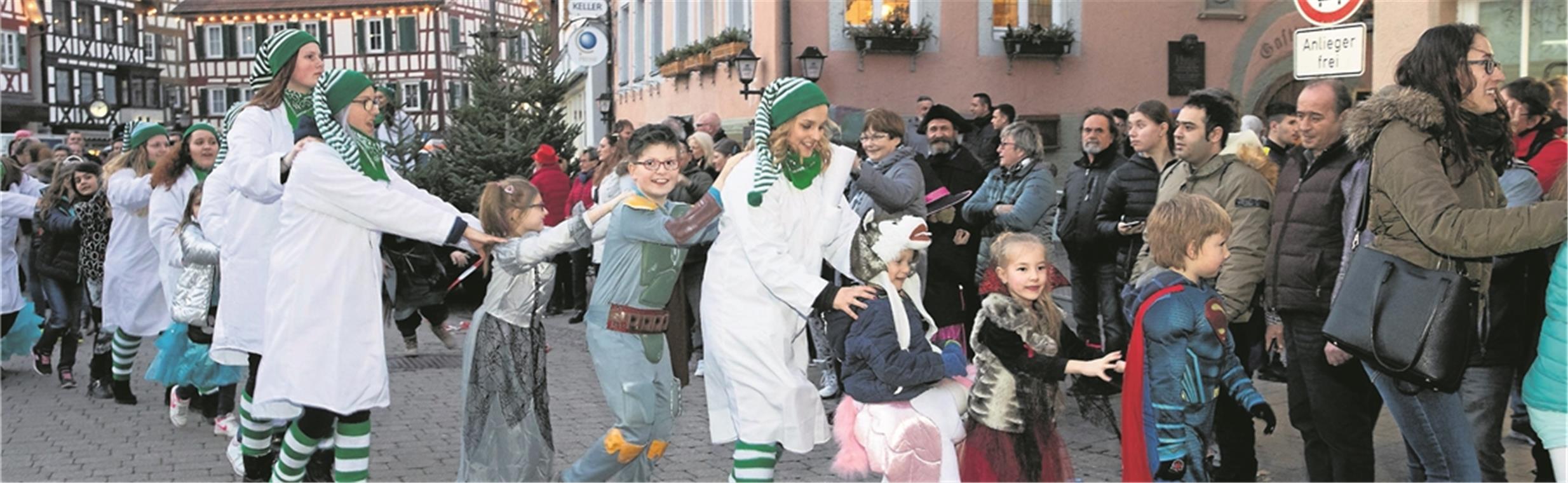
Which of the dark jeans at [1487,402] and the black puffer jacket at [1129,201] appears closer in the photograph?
the dark jeans at [1487,402]

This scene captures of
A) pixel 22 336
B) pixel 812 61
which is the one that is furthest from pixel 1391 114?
pixel 812 61

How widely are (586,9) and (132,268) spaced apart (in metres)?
11.3

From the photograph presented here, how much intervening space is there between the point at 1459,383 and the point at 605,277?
2965 mm

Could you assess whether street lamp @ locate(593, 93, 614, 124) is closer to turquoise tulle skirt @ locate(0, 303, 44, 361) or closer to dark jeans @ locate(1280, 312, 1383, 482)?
turquoise tulle skirt @ locate(0, 303, 44, 361)

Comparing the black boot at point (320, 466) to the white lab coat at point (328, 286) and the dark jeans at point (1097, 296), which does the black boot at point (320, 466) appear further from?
the dark jeans at point (1097, 296)

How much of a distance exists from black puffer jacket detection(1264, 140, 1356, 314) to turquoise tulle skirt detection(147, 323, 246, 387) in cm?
532

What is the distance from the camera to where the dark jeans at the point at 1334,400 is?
5371 millimetres

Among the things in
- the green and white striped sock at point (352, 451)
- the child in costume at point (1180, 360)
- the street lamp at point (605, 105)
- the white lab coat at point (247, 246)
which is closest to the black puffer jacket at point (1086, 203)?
the child in costume at point (1180, 360)

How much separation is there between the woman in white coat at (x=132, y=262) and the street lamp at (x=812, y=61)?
929cm

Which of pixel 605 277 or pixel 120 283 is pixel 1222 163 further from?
pixel 120 283

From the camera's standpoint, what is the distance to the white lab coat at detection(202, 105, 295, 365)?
249 inches

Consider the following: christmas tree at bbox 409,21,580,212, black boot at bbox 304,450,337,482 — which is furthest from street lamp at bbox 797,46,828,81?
black boot at bbox 304,450,337,482

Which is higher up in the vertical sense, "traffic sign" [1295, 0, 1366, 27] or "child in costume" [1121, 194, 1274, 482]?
"traffic sign" [1295, 0, 1366, 27]

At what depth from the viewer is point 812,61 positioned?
18016 millimetres
